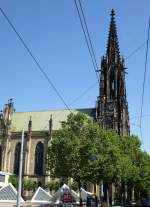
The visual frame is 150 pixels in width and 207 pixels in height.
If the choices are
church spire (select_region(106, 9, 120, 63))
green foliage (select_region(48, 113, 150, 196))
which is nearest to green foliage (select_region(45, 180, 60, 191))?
green foliage (select_region(48, 113, 150, 196))

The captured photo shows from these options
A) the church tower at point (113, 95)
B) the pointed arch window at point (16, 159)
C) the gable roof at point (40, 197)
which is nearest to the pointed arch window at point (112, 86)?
the church tower at point (113, 95)

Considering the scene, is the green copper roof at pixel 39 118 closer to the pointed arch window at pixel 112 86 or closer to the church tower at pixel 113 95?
the church tower at pixel 113 95

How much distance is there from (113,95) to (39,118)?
1820 cm

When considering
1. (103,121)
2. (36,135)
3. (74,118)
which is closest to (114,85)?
(103,121)

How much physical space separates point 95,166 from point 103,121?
Result: 43.4 m

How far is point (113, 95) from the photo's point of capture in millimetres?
93750

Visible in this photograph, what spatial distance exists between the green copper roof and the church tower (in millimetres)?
3481

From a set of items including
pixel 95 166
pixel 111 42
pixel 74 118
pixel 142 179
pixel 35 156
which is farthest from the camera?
pixel 111 42

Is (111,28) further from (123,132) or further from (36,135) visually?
(36,135)

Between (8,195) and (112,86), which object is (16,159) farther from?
(8,195)

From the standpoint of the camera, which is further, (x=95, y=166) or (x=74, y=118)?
(x=74, y=118)

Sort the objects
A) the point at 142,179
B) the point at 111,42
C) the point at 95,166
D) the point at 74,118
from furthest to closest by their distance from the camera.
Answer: the point at 111,42, the point at 142,179, the point at 74,118, the point at 95,166

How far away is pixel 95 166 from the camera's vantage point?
156 ft

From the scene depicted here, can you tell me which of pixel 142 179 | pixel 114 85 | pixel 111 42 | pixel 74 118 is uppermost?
pixel 111 42
